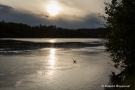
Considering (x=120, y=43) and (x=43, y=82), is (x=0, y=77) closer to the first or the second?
(x=43, y=82)

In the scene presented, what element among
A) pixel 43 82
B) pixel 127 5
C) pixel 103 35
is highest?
pixel 127 5

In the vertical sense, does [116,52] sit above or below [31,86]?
above

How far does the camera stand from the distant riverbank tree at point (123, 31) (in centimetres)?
1966

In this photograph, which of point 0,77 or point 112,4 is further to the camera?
point 0,77

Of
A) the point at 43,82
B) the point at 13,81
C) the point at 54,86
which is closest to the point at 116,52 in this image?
the point at 54,86

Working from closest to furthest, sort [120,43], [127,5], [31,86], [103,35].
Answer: [127,5]
[120,43]
[31,86]
[103,35]

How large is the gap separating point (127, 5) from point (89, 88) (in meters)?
11.3

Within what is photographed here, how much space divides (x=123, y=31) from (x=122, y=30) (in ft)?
0.69

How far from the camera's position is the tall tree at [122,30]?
1964 centimetres

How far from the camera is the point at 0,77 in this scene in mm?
28375

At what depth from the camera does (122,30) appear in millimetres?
20125

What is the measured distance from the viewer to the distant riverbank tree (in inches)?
774

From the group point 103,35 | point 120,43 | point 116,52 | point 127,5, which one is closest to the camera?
point 127,5

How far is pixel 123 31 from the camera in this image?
20.2 meters
